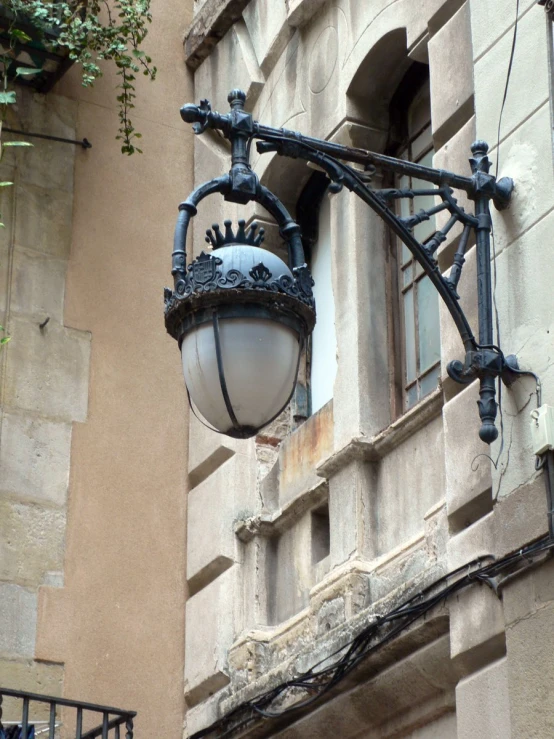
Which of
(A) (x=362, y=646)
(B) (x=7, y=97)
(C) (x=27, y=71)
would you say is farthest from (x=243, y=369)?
(C) (x=27, y=71)

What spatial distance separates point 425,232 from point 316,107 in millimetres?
1281

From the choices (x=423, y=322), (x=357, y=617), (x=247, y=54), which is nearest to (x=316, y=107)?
(x=247, y=54)

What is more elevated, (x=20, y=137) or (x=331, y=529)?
(x=20, y=137)

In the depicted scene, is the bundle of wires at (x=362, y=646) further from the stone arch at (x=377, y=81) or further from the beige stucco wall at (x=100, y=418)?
the stone arch at (x=377, y=81)

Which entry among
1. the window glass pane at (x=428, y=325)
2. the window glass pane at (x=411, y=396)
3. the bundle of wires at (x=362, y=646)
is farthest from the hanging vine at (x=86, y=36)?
the bundle of wires at (x=362, y=646)

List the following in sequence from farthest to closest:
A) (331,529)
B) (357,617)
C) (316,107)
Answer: (316,107)
(331,529)
(357,617)

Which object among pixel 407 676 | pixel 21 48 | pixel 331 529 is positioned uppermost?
pixel 21 48

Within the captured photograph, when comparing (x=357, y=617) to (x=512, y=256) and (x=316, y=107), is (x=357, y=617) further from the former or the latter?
(x=316, y=107)

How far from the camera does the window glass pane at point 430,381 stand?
808 cm

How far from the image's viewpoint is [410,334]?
843cm

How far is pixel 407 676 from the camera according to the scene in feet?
23.1

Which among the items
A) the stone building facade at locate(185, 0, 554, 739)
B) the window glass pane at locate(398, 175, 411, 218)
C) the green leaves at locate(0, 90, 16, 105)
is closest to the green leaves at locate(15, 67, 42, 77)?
the green leaves at locate(0, 90, 16, 105)

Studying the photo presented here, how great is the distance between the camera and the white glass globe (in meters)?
5.79

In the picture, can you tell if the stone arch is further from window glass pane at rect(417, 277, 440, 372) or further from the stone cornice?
the stone cornice
